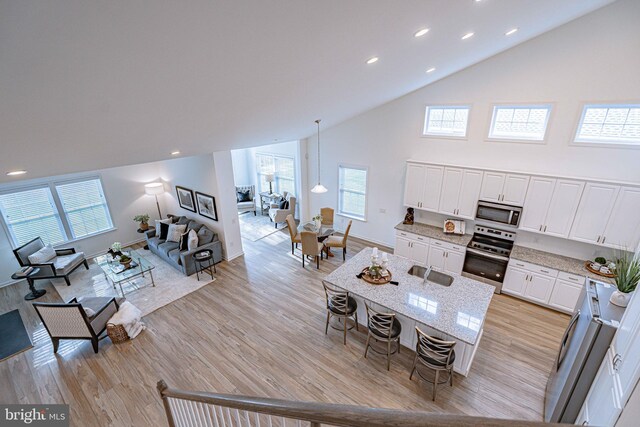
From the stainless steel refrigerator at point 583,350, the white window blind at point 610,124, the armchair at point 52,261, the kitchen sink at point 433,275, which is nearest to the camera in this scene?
the stainless steel refrigerator at point 583,350

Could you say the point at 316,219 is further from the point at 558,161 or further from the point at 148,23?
the point at 148,23

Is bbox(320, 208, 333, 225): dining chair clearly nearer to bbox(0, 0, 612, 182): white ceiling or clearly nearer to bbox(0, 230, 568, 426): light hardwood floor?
bbox(0, 230, 568, 426): light hardwood floor

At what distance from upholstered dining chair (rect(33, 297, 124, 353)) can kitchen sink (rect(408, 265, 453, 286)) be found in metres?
5.45

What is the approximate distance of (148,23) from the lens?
1950 millimetres

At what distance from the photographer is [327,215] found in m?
8.64

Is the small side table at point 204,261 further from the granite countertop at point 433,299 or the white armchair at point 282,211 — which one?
the granite countertop at point 433,299

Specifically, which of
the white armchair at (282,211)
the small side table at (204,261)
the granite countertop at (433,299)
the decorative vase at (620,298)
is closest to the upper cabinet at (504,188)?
the granite countertop at (433,299)

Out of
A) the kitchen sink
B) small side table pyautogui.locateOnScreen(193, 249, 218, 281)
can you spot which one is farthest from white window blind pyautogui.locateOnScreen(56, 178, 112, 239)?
the kitchen sink

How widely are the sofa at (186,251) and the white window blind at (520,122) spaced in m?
6.93

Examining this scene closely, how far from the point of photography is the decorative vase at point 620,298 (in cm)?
297

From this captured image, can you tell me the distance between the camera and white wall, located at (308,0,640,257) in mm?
4551

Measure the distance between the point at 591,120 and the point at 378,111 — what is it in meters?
4.05

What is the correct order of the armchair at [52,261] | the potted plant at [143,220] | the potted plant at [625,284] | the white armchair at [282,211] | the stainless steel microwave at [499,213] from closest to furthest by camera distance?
the potted plant at [625,284]
the stainless steel microwave at [499,213]
the armchair at [52,261]
the potted plant at [143,220]
the white armchair at [282,211]

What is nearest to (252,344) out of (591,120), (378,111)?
(378,111)
